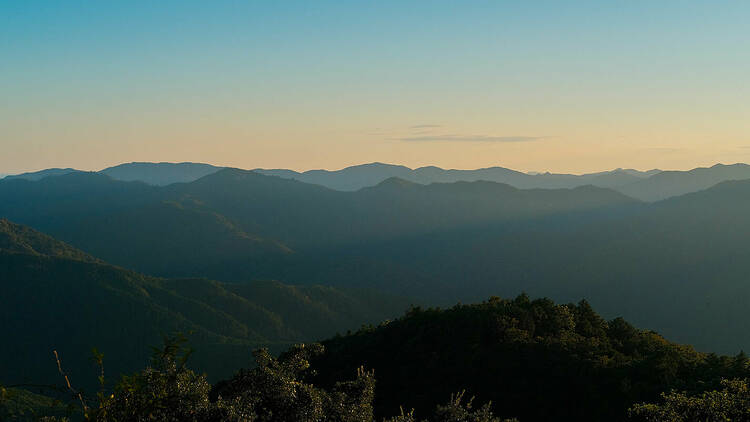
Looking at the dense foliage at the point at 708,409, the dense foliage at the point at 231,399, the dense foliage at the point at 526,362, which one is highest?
the dense foliage at the point at 231,399

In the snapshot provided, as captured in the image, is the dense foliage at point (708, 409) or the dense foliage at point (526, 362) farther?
the dense foliage at point (526, 362)

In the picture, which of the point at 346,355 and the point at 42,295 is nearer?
the point at 346,355

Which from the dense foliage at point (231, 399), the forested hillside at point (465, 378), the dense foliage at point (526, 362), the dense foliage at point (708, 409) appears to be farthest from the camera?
the dense foliage at point (526, 362)

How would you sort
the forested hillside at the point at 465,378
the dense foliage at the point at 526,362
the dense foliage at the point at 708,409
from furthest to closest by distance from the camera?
the dense foliage at the point at 526,362
the dense foliage at the point at 708,409
the forested hillside at the point at 465,378

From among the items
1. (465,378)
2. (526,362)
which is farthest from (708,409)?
(465,378)

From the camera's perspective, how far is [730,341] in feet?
630

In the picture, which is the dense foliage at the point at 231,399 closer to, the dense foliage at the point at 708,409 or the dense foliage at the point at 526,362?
the dense foliage at the point at 708,409

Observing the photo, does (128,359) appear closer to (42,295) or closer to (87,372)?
(87,372)

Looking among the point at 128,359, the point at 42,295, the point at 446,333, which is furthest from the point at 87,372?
the point at 446,333

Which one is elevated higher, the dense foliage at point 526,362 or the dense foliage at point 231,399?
the dense foliage at point 231,399

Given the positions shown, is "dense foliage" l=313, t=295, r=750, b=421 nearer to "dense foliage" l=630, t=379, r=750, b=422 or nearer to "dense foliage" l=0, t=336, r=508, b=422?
"dense foliage" l=630, t=379, r=750, b=422

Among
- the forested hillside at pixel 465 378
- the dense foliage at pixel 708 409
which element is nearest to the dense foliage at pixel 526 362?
the forested hillside at pixel 465 378

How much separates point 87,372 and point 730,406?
176 meters

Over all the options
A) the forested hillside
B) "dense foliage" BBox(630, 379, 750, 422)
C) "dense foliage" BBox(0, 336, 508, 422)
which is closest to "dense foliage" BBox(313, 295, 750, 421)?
the forested hillside
